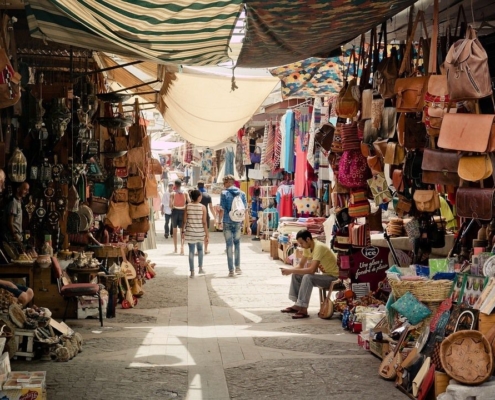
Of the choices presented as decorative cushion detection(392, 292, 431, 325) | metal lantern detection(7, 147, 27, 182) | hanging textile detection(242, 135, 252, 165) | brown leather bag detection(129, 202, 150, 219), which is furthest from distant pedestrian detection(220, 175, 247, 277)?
hanging textile detection(242, 135, 252, 165)

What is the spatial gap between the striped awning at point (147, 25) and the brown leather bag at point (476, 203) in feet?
7.24

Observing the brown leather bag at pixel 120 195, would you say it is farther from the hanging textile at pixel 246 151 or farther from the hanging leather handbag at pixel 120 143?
the hanging textile at pixel 246 151

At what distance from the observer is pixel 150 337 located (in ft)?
32.0

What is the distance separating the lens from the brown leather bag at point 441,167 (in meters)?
6.81

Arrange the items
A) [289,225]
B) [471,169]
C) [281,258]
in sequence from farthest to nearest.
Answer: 1. [281,258]
2. [289,225]
3. [471,169]

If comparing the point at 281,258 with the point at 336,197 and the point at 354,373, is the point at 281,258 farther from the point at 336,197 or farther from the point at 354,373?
the point at 354,373

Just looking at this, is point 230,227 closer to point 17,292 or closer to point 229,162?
point 17,292

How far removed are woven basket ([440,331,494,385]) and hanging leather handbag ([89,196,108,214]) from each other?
680 cm

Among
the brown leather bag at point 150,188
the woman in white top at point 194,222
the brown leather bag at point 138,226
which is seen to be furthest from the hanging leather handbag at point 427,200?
the woman in white top at point 194,222

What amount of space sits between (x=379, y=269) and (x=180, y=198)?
1118cm

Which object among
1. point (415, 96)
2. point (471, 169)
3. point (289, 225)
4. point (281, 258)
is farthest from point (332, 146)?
point (281, 258)

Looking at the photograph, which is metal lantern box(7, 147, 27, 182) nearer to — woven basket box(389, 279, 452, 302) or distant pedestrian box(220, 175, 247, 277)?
woven basket box(389, 279, 452, 302)

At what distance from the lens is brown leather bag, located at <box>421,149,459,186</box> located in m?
6.81

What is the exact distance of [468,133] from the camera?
20.6 feet
